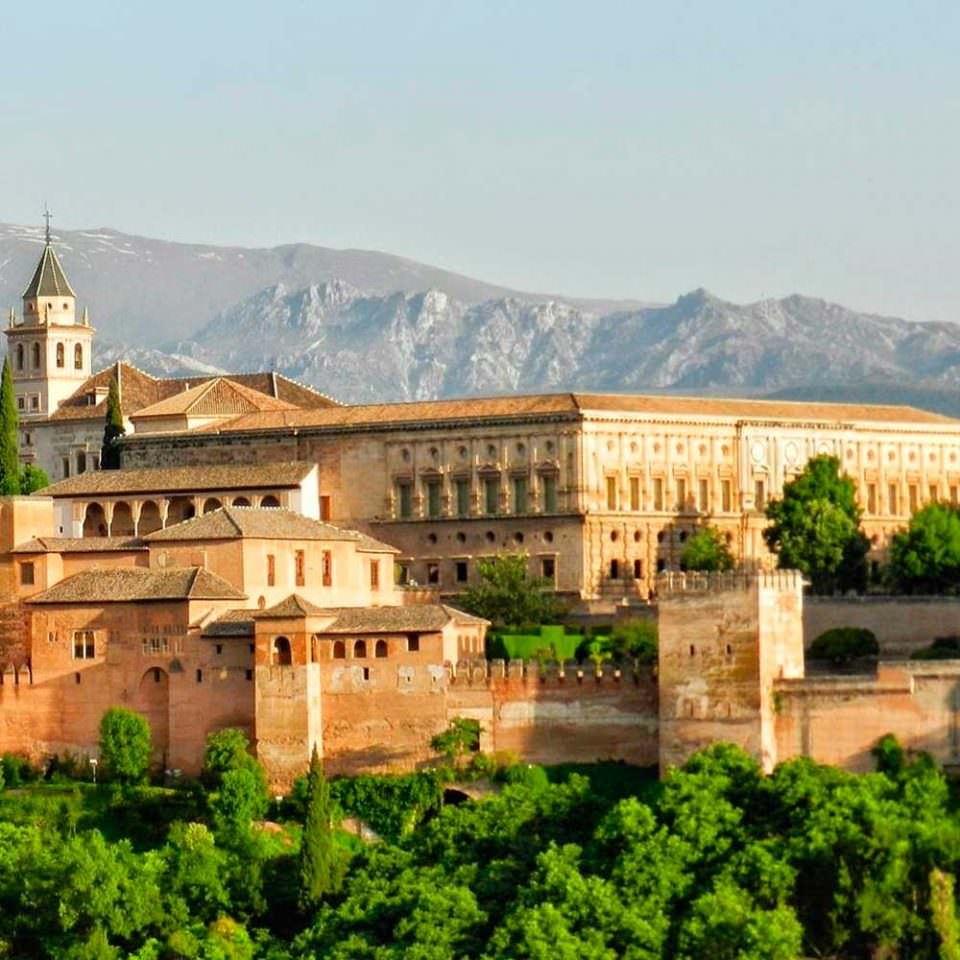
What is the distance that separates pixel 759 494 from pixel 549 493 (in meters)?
6.97

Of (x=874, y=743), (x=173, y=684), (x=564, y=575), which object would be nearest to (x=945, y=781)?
(x=874, y=743)

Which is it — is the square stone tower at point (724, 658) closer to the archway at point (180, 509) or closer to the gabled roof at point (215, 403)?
the archway at point (180, 509)

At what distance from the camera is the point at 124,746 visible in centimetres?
7775

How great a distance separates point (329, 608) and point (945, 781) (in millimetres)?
17283

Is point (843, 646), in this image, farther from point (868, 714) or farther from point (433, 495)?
point (433, 495)

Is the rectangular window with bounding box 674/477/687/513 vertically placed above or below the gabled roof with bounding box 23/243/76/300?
below

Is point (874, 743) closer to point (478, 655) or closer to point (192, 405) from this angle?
point (478, 655)

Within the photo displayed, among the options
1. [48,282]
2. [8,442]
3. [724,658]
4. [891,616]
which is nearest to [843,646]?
[891,616]

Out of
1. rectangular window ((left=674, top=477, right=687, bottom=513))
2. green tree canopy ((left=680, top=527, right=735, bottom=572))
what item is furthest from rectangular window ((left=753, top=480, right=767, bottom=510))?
green tree canopy ((left=680, top=527, right=735, bottom=572))

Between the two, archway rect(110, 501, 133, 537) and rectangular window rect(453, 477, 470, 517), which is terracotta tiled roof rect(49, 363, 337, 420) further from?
archway rect(110, 501, 133, 537)

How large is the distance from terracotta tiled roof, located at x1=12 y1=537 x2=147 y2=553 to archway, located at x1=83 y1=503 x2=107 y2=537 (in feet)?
35.5

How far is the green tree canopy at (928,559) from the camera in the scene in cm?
9256

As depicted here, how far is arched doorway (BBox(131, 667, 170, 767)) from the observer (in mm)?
78562

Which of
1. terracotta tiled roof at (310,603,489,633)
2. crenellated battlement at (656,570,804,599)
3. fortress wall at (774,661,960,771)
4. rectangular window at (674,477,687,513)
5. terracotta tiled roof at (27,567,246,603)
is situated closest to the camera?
fortress wall at (774,661,960,771)
